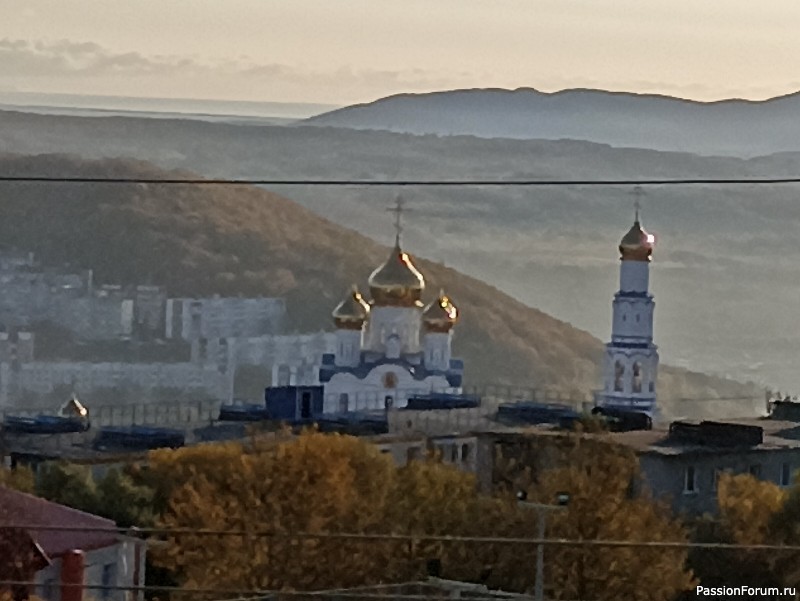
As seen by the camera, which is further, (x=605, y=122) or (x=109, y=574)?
(x=605, y=122)

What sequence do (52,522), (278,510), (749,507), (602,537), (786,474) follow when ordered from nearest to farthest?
(52,522) → (602,537) → (278,510) → (749,507) → (786,474)

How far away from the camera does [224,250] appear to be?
1796 inches

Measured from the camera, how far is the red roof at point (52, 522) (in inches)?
365

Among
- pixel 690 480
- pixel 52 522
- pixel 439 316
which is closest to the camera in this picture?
pixel 52 522

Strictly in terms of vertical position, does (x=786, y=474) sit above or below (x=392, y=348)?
below

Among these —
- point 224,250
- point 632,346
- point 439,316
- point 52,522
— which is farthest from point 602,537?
point 224,250

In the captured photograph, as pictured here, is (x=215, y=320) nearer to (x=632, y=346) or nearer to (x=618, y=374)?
(x=618, y=374)

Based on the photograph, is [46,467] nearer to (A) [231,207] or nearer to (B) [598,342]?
(B) [598,342]

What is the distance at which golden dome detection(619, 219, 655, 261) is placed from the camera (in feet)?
84.3

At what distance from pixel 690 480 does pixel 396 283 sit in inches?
485

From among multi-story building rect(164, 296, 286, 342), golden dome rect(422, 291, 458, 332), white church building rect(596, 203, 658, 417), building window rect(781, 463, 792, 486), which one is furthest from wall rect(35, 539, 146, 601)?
multi-story building rect(164, 296, 286, 342)

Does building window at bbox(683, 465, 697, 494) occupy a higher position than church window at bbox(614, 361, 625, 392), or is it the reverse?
church window at bbox(614, 361, 625, 392)

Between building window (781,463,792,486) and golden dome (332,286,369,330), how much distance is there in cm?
1194

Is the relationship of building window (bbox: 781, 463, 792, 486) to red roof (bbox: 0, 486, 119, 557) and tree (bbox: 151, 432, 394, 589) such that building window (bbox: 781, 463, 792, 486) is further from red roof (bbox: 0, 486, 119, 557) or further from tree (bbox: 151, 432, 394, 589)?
red roof (bbox: 0, 486, 119, 557)
